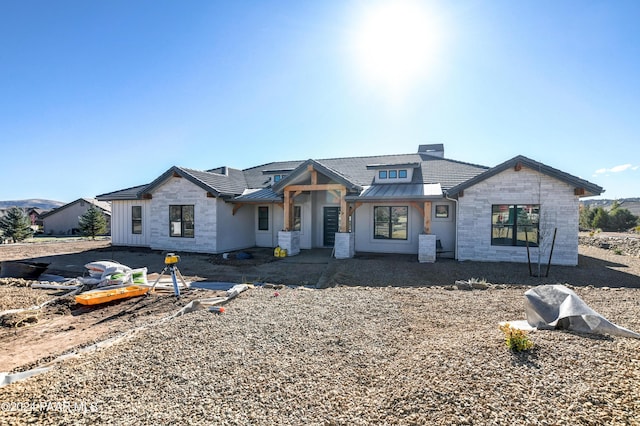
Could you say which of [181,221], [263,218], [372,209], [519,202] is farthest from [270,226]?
[519,202]

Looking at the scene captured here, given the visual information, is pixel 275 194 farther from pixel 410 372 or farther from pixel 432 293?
pixel 410 372

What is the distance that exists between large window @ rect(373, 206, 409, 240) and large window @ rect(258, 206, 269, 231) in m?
5.95

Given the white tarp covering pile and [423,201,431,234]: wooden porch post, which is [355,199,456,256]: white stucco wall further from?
the white tarp covering pile

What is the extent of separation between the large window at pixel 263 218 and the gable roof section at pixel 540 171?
9.45 meters

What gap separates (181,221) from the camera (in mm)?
15758

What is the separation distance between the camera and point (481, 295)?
296 inches

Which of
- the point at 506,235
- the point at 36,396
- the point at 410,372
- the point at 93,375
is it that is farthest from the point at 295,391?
the point at 506,235

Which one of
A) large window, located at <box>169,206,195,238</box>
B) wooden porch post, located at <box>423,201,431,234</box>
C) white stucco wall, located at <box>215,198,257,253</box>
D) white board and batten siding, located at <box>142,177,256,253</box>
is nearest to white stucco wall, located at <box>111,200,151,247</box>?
white board and batten siding, located at <box>142,177,256,253</box>

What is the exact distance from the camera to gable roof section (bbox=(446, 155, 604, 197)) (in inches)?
429

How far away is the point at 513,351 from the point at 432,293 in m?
4.07

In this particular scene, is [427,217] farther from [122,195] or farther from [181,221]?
[122,195]

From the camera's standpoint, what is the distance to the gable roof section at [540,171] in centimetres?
1089

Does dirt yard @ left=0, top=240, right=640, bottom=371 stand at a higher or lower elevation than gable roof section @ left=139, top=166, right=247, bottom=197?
lower

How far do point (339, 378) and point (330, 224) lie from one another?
42.8 feet
